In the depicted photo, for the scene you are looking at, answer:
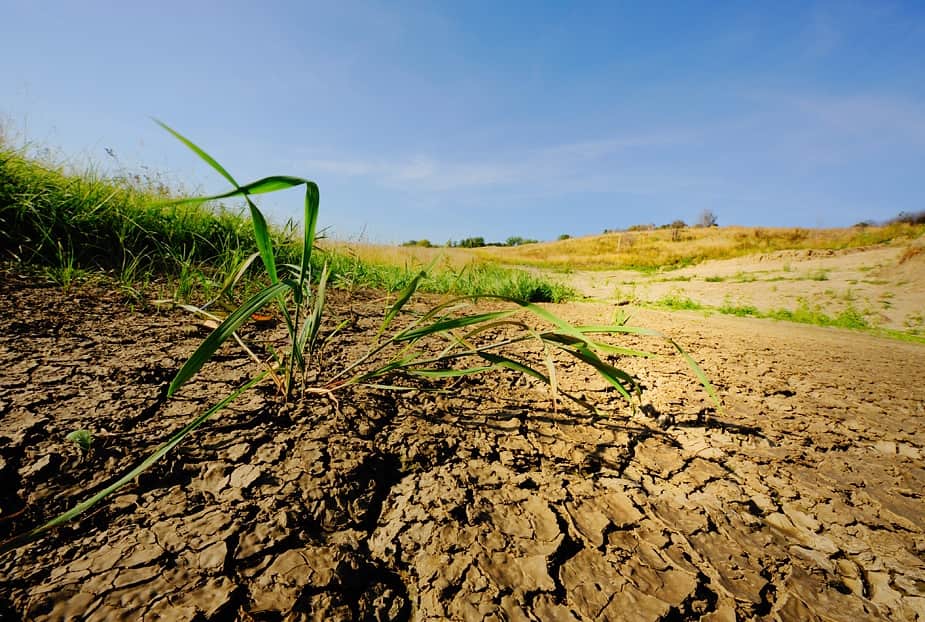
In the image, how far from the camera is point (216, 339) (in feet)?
1.65

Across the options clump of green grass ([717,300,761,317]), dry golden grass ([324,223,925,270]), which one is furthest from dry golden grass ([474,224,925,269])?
clump of green grass ([717,300,761,317])

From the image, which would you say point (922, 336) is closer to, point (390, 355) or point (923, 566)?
point (923, 566)

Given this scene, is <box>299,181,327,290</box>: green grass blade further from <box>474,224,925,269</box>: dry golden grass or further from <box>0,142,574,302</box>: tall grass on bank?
<box>474,224,925,269</box>: dry golden grass

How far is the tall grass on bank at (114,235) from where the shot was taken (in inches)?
60.7

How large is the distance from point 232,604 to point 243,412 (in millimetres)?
368

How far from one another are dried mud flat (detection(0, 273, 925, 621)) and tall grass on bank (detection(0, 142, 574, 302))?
0.75 metres

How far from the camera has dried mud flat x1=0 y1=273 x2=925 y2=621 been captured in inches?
17.7

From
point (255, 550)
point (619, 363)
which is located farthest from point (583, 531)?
point (619, 363)

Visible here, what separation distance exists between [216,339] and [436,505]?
38 centimetres

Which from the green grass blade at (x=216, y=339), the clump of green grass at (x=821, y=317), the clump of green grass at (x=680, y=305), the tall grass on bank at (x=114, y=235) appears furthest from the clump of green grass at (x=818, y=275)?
the green grass blade at (x=216, y=339)

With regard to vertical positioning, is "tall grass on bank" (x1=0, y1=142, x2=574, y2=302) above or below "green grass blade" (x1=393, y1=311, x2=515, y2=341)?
above

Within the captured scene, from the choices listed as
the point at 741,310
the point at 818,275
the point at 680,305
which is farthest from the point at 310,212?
the point at 818,275

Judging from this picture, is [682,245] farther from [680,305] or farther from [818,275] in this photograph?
[680,305]

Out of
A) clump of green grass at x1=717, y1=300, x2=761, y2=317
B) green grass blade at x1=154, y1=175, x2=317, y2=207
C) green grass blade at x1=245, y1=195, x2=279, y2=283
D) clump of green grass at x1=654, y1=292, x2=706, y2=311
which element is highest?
green grass blade at x1=154, y1=175, x2=317, y2=207
